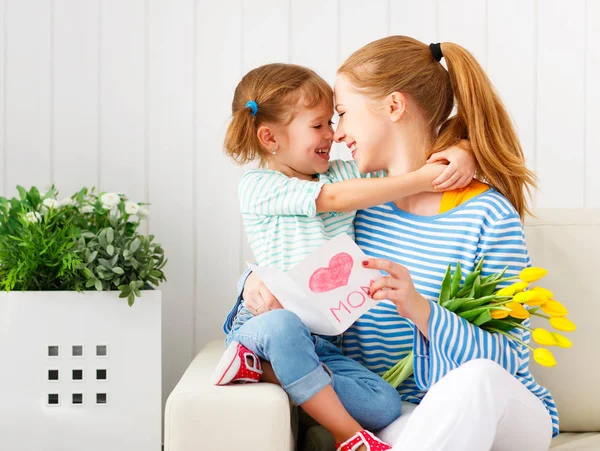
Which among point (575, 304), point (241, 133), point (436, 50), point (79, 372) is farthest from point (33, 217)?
point (575, 304)

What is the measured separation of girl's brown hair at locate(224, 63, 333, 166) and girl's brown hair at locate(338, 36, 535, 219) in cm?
10

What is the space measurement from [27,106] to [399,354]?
1316 millimetres

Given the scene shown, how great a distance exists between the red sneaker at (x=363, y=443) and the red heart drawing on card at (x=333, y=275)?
269 mm

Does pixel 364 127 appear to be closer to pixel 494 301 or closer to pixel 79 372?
pixel 494 301

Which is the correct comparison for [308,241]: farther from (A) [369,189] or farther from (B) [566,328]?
(B) [566,328]

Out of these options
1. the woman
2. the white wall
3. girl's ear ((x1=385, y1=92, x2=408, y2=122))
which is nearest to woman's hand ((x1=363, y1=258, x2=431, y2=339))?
the woman

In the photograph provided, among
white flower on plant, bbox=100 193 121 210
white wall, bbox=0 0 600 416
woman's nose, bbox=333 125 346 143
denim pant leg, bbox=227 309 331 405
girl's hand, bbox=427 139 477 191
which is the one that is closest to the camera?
denim pant leg, bbox=227 309 331 405

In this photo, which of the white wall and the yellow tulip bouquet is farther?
the white wall

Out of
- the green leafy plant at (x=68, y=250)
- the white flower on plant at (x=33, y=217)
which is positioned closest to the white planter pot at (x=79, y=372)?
the green leafy plant at (x=68, y=250)

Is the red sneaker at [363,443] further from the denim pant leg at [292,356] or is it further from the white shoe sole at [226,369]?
the white shoe sole at [226,369]

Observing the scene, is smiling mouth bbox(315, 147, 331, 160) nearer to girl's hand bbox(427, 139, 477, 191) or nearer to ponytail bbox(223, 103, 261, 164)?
ponytail bbox(223, 103, 261, 164)

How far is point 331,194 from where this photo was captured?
155 cm

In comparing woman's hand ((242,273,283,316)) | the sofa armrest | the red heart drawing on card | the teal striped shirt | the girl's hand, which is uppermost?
the girl's hand

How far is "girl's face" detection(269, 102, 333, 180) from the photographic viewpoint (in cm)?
167
